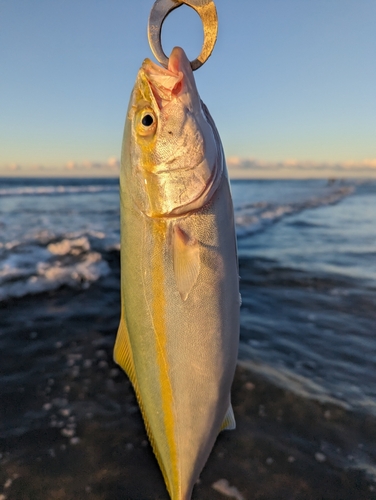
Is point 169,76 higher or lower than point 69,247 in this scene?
higher

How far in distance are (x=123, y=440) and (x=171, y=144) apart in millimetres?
2899

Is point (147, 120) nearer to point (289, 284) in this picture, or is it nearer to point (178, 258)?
point (178, 258)

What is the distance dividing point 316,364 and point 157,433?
3.32 metres

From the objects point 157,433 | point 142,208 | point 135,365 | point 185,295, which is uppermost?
point 142,208

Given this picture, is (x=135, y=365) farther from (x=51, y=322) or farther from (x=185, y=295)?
(x=51, y=322)

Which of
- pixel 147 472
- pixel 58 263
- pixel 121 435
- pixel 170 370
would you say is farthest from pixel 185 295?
pixel 58 263

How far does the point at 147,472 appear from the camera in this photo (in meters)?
3.09

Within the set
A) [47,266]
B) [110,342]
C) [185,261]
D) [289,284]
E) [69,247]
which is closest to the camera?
[185,261]

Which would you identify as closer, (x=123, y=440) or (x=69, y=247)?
(x=123, y=440)

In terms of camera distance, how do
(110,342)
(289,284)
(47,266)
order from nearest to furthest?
(110,342) → (289,284) → (47,266)

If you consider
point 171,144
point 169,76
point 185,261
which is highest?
point 169,76

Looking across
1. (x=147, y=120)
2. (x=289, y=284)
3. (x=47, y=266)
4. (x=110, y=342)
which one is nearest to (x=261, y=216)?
(x=289, y=284)

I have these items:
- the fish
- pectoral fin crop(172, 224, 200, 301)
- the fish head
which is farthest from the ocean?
the fish head

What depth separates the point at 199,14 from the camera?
1.57 m
